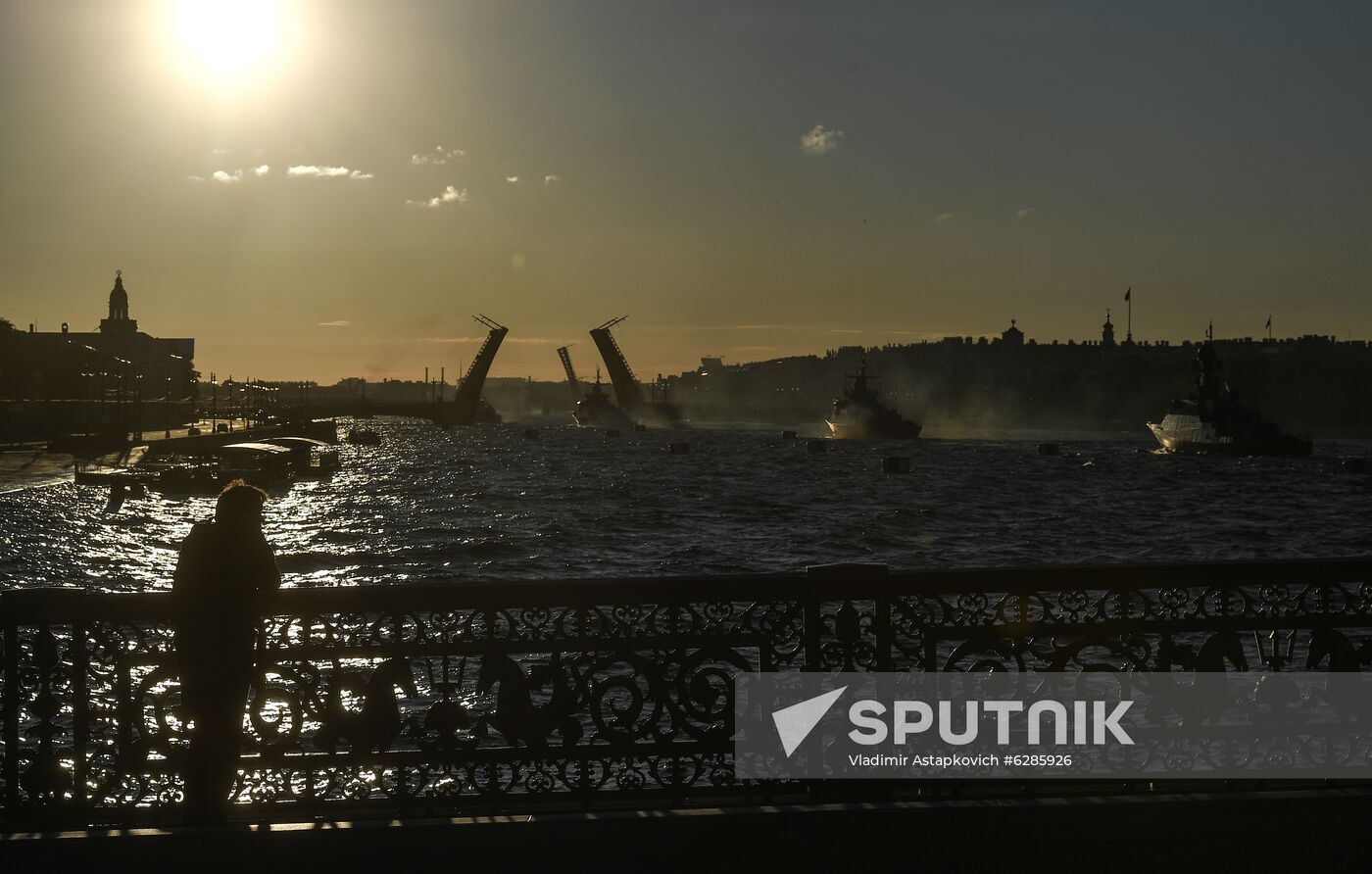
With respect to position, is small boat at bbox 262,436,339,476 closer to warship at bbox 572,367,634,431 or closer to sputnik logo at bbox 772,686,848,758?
sputnik logo at bbox 772,686,848,758

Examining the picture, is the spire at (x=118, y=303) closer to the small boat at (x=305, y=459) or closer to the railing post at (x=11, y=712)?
the small boat at (x=305, y=459)

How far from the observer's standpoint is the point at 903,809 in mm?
4992

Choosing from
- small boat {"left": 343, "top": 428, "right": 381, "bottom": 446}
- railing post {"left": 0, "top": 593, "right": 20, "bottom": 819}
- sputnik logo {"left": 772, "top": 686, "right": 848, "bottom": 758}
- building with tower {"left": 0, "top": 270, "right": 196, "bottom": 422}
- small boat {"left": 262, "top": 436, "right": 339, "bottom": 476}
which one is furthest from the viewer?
small boat {"left": 343, "top": 428, "right": 381, "bottom": 446}

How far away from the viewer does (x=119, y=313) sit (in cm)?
16188

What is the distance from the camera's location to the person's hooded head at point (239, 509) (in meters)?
4.94

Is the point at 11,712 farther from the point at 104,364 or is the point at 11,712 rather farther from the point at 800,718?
the point at 104,364

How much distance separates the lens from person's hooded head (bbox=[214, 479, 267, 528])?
494 cm

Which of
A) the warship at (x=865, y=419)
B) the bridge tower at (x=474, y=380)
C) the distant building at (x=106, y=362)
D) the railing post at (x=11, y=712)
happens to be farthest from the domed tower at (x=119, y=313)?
the railing post at (x=11, y=712)

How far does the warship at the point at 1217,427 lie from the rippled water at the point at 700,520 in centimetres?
1357

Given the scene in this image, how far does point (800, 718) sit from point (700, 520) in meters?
40.5

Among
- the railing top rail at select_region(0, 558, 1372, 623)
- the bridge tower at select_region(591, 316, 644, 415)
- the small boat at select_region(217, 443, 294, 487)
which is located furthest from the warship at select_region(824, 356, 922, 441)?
the railing top rail at select_region(0, 558, 1372, 623)

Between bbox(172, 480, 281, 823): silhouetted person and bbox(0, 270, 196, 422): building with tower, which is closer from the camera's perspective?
bbox(172, 480, 281, 823): silhouetted person

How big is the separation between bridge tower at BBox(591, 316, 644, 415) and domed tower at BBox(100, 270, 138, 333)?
62.6 m

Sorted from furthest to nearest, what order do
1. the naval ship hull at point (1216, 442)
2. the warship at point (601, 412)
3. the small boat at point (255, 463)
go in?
1. the warship at point (601, 412)
2. the naval ship hull at point (1216, 442)
3. the small boat at point (255, 463)
